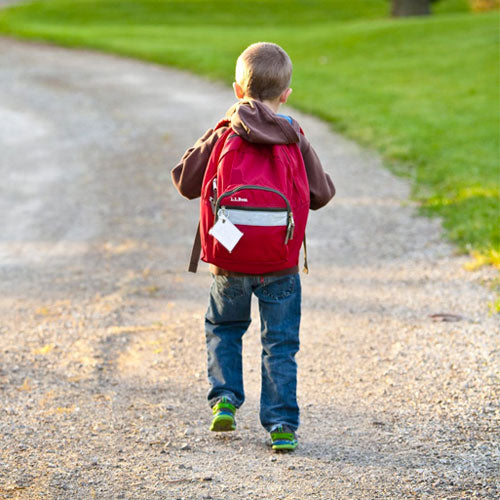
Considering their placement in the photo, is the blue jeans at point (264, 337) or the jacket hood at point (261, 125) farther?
the blue jeans at point (264, 337)

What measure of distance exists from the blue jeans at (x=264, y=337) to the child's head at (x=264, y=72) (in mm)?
758

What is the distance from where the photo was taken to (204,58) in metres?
17.3

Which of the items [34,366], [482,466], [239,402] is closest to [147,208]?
[34,366]

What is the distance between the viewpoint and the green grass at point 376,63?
28.3 ft

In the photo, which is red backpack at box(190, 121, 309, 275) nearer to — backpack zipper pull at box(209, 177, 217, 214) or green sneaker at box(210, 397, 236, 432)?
backpack zipper pull at box(209, 177, 217, 214)

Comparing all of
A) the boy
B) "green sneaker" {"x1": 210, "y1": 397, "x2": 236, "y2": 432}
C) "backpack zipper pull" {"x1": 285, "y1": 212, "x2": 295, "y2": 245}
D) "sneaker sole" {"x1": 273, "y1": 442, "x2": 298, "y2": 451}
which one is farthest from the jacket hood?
"sneaker sole" {"x1": 273, "y1": 442, "x2": 298, "y2": 451}

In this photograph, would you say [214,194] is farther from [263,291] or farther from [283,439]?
[283,439]

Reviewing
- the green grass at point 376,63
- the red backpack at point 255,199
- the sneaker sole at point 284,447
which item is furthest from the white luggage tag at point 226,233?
the green grass at point 376,63

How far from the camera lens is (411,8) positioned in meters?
26.4

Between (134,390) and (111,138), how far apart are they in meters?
7.22

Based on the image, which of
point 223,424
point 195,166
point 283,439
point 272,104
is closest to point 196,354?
point 223,424

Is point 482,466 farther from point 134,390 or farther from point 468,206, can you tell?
point 468,206

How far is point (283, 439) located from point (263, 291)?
2.09 feet

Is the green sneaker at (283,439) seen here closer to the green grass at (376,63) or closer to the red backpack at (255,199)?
the red backpack at (255,199)
